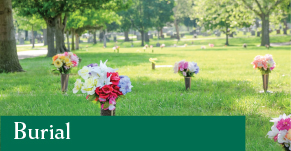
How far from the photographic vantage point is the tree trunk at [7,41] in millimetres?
13109

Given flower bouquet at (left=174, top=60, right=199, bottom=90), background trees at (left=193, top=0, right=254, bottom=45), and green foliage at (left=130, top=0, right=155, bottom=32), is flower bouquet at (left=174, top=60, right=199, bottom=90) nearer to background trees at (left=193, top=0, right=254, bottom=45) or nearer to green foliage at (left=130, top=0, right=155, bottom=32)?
background trees at (left=193, top=0, right=254, bottom=45)

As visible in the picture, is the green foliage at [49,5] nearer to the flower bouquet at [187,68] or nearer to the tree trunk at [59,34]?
the tree trunk at [59,34]

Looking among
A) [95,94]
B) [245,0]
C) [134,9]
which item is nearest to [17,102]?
[95,94]

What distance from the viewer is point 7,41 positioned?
13375 mm

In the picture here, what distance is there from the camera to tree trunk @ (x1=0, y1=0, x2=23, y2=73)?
43.0ft

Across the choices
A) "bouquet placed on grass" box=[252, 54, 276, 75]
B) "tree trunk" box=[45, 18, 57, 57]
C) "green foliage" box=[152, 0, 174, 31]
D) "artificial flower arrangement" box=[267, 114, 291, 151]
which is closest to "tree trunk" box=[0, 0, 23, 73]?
"bouquet placed on grass" box=[252, 54, 276, 75]

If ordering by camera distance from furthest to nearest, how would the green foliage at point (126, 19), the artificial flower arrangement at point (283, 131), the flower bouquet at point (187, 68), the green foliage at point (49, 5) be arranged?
the green foliage at point (126, 19), the green foliage at point (49, 5), the flower bouquet at point (187, 68), the artificial flower arrangement at point (283, 131)

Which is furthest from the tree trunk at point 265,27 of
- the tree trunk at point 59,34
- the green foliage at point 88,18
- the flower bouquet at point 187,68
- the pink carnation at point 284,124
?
the pink carnation at point 284,124

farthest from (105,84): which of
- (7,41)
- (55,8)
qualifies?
(55,8)

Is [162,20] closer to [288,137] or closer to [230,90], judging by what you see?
[230,90]

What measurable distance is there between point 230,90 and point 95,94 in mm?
5486

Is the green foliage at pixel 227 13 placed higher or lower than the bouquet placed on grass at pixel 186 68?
higher

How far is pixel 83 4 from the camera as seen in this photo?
23.7 meters

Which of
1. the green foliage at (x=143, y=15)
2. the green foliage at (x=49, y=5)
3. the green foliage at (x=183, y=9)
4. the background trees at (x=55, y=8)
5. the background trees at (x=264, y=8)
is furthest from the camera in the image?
the green foliage at (x=183, y=9)
